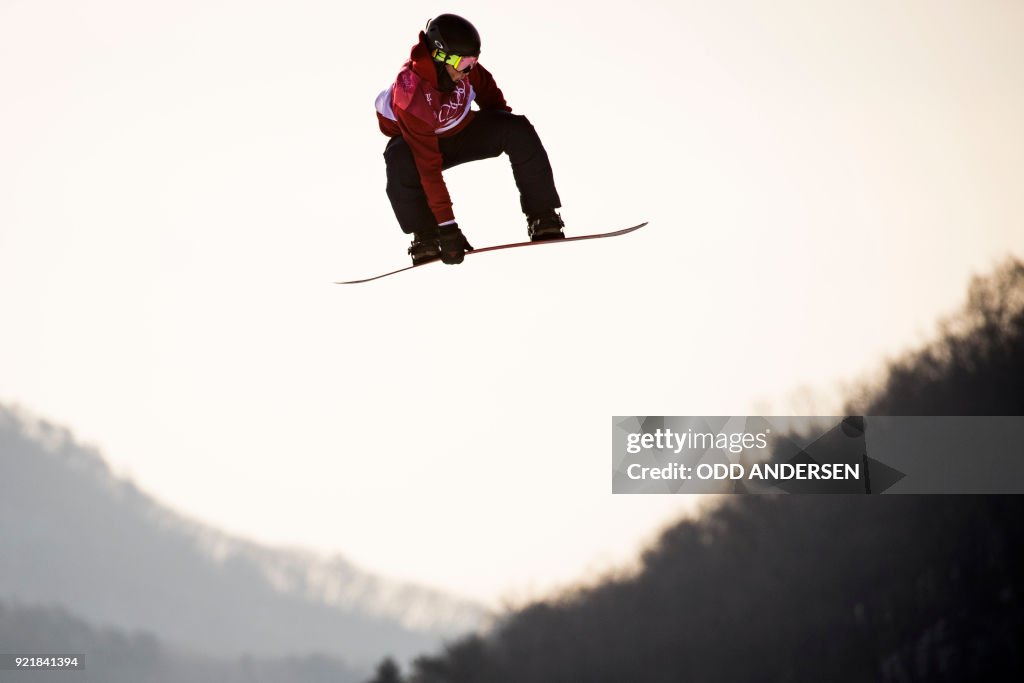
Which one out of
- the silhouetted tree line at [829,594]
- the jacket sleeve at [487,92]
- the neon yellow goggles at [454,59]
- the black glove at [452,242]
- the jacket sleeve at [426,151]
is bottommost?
the black glove at [452,242]

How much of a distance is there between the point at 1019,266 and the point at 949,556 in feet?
53.0

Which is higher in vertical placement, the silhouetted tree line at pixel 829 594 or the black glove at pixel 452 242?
the silhouetted tree line at pixel 829 594

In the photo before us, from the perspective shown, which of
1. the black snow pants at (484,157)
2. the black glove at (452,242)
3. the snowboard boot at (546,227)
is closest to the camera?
the black glove at (452,242)

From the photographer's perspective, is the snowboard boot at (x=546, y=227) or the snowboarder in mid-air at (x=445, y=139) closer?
the snowboarder in mid-air at (x=445, y=139)

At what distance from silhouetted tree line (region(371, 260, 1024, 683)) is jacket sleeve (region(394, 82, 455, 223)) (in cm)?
4730

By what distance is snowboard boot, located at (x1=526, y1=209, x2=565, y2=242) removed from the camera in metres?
10.4

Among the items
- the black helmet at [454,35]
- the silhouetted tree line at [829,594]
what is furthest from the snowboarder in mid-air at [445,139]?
the silhouetted tree line at [829,594]

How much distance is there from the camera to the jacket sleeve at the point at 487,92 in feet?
33.0

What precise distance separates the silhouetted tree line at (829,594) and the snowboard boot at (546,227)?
46299 mm

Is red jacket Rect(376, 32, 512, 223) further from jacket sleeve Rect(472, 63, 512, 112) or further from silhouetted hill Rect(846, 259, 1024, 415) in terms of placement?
silhouetted hill Rect(846, 259, 1024, 415)

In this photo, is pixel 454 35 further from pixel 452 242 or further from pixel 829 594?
pixel 829 594

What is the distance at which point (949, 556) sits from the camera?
6016 cm

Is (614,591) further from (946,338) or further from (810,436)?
(946,338)

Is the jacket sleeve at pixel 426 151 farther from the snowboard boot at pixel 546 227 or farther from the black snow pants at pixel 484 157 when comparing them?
the snowboard boot at pixel 546 227
